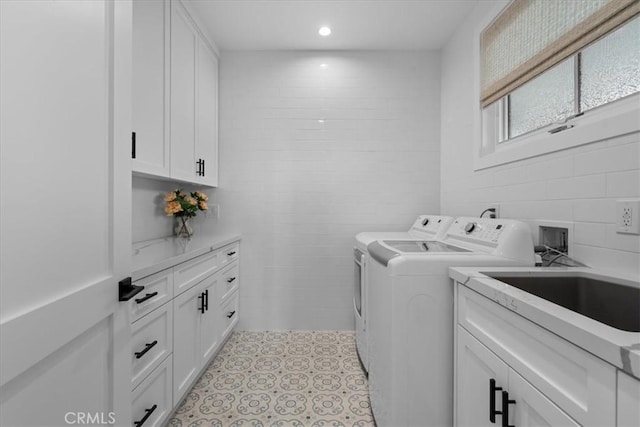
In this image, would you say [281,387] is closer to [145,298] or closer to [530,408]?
[145,298]

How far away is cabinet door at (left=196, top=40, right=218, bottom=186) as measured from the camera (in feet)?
7.30

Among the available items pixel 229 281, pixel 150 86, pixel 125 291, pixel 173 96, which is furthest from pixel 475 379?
pixel 173 96

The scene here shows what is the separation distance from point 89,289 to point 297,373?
1623mm

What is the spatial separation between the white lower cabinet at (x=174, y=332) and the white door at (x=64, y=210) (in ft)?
1.16

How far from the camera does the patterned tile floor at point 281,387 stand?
1.54 metres

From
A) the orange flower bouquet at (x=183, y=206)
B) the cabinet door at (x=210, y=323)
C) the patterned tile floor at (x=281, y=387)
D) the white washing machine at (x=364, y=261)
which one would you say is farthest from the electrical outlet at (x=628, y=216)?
the orange flower bouquet at (x=183, y=206)

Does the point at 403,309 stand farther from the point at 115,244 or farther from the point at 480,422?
the point at 115,244

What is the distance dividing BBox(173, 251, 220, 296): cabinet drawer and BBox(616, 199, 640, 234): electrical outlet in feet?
6.20

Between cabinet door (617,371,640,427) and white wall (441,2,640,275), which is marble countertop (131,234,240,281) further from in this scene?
white wall (441,2,640,275)

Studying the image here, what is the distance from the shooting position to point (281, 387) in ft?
5.91

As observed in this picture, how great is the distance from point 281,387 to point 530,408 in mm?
1466

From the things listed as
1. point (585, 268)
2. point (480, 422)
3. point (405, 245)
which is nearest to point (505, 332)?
point (480, 422)

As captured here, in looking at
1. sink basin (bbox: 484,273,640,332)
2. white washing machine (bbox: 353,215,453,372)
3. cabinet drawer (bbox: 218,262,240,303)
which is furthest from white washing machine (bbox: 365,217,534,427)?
cabinet drawer (bbox: 218,262,240,303)

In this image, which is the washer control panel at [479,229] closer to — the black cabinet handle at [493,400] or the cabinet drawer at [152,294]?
the black cabinet handle at [493,400]
